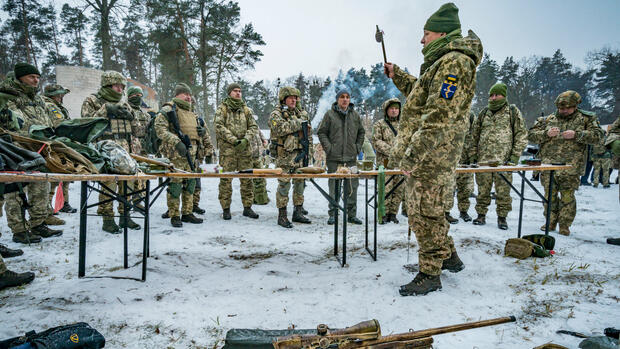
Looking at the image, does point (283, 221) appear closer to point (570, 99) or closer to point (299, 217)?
point (299, 217)

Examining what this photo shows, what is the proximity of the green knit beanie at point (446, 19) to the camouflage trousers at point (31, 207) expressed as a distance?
543cm

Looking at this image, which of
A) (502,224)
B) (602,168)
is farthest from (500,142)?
(602,168)

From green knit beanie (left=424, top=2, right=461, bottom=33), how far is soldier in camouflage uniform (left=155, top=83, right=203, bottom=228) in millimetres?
4175

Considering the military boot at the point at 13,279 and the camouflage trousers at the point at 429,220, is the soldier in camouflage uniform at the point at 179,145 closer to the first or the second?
the military boot at the point at 13,279

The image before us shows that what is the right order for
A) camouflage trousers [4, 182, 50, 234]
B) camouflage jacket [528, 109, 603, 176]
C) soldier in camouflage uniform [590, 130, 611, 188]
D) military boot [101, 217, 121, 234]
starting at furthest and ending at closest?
soldier in camouflage uniform [590, 130, 611, 188], camouflage jacket [528, 109, 603, 176], military boot [101, 217, 121, 234], camouflage trousers [4, 182, 50, 234]

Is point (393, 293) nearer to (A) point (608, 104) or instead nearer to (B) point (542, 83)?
(A) point (608, 104)

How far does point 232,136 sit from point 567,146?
574 cm

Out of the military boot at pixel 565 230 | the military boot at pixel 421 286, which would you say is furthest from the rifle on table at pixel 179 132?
the military boot at pixel 565 230

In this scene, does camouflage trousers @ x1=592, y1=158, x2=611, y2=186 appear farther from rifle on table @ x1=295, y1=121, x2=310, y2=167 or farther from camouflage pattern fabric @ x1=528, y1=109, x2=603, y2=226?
rifle on table @ x1=295, y1=121, x2=310, y2=167

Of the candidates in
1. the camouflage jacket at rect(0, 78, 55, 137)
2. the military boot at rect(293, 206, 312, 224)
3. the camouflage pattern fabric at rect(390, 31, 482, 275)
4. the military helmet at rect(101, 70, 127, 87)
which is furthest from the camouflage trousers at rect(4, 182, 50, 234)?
the camouflage pattern fabric at rect(390, 31, 482, 275)

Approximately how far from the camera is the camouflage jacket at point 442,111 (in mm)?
2580

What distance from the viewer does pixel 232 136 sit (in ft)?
18.7

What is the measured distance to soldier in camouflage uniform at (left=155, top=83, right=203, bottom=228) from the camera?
520cm

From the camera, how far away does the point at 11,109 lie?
4.17 m
